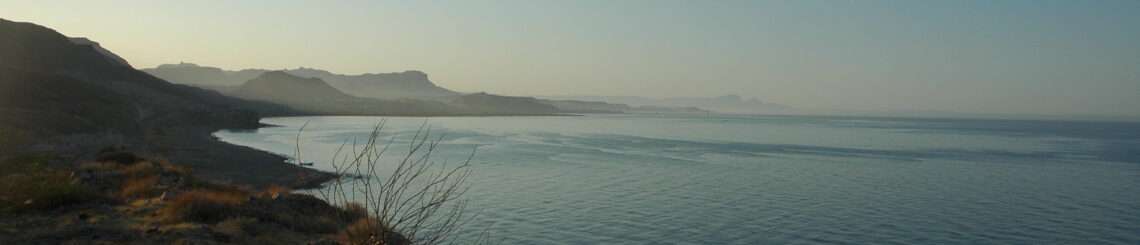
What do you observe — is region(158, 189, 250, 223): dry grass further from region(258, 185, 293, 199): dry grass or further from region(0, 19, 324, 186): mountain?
region(0, 19, 324, 186): mountain

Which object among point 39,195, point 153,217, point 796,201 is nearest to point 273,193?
point 153,217

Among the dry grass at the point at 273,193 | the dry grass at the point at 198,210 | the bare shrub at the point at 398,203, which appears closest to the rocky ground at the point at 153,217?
the dry grass at the point at 198,210

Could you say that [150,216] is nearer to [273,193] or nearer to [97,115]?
[273,193]

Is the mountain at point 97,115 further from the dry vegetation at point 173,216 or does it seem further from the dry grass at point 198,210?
the dry grass at point 198,210

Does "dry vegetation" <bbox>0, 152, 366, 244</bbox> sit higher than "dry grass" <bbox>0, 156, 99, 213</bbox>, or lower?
lower

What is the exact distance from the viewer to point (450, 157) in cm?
6222

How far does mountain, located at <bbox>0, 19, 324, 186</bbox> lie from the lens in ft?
136

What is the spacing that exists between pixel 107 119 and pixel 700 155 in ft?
196

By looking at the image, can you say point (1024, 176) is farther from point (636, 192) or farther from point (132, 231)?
point (132, 231)

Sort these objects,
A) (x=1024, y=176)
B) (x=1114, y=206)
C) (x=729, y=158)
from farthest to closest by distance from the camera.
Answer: (x=729, y=158)
(x=1024, y=176)
(x=1114, y=206)

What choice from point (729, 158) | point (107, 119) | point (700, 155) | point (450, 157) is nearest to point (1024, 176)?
point (729, 158)

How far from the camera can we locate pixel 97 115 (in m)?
69.6

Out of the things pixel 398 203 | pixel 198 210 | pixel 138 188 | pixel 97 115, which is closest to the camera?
pixel 198 210

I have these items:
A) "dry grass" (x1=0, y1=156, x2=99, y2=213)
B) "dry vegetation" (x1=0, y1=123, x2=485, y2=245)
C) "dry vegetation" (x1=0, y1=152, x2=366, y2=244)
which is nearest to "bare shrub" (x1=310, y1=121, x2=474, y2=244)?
"dry vegetation" (x1=0, y1=123, x2=485, y2=245)
